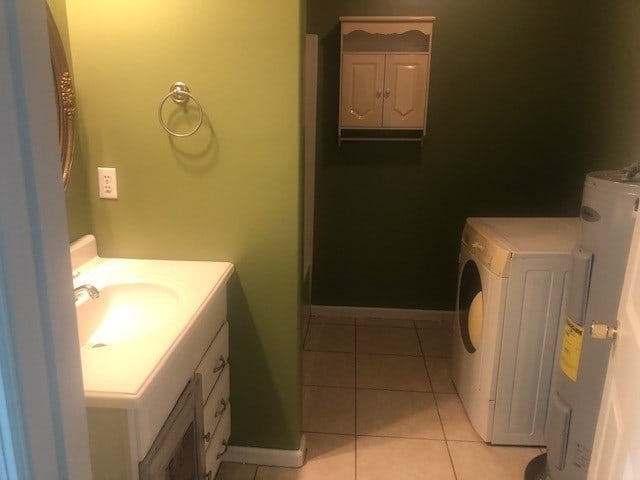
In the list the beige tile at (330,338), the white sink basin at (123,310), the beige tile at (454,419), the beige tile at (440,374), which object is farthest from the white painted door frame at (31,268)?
the beige tile at (330,338)

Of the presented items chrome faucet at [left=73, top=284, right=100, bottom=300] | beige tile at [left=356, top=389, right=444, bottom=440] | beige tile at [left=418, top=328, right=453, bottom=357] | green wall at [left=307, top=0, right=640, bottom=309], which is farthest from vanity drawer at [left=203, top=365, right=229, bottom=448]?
green wall at [left=307, top=0, right=640, bottom=309]

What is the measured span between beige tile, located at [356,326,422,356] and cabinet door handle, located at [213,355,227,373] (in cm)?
143

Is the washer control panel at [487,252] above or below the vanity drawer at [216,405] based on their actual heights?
above

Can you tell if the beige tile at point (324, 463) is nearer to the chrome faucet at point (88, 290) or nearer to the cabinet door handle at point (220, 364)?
the cabinet door handle at point (220, 364)

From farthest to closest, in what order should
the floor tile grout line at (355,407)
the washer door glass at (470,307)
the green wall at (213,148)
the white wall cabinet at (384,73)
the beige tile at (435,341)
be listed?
the beige tile at (435,341)
the white wall cabinet at (384,73)
the washer door glass at (470,307)
the floor tile grout line at (355,407)
the green wall at (213,148)

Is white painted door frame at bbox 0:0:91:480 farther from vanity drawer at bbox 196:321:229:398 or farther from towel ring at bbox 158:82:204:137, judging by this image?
towel ring at bbox 158:82:204:137

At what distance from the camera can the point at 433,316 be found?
3.53m

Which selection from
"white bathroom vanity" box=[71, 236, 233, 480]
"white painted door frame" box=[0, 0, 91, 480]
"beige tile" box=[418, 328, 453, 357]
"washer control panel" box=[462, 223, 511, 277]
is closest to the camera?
"white painted door frame" box=[0, 0, 91, 480]

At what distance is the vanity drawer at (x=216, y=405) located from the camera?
5.42 ft

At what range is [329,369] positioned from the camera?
290 centimetres

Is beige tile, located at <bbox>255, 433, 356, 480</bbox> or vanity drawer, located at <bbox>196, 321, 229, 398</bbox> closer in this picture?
vanity drawer, located at <bbox>196, 321, 229, 398</bbox>

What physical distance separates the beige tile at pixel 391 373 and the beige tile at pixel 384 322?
16.9 inches

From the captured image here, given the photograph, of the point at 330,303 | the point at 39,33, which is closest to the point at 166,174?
the point at 39,33

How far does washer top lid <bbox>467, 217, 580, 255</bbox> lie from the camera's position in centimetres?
202
